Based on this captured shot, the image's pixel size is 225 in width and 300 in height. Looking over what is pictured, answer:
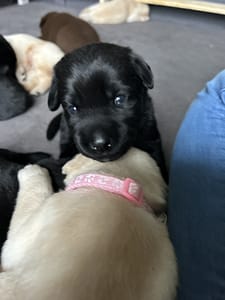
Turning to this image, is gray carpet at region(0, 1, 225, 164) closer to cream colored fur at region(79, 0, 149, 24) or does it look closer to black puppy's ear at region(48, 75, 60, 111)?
cream colored fur at region(79, 0, 149, 24)

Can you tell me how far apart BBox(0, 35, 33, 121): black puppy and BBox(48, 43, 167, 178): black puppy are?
73cm

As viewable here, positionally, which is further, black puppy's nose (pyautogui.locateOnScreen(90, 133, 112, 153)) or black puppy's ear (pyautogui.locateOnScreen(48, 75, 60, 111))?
black puppy's ear (pyautogui.locateOnScreen(48, 75, 60, 111))

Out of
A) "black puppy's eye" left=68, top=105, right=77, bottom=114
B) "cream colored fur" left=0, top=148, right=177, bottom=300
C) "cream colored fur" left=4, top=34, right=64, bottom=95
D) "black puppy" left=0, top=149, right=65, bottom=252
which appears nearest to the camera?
"cream colored fur" left=0, top=148, right=177, bottom=300

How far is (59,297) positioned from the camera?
77cm

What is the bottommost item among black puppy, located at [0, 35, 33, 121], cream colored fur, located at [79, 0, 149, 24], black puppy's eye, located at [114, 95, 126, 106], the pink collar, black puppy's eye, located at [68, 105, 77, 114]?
cream colored fur, located at [79, 0, 149, 24]

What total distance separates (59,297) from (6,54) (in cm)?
185

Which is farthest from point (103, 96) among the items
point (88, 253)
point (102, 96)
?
point (88, 253)

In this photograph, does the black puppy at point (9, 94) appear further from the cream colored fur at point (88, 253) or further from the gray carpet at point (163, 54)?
the cream colored fur at point (88, 253)

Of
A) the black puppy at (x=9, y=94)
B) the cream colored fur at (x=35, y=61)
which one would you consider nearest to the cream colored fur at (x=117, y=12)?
the cream colored fur at (x=35, y=61)

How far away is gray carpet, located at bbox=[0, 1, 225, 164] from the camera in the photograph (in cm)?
210

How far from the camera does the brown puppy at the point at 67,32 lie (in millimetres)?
2619

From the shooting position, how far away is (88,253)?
837mm

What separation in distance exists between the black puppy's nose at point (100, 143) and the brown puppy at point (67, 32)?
1299 mm

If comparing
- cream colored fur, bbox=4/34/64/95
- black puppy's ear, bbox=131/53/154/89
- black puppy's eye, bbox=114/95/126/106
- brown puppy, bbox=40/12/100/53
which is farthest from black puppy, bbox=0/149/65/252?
brown puppy, bbox=40/12/100/53
